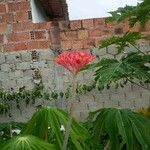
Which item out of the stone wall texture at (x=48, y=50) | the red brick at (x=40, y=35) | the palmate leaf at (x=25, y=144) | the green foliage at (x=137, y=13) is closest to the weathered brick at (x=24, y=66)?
the stone wall texture at (x=48, y=50)

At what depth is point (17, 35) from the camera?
3893 mm

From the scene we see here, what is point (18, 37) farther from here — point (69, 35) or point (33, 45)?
point (69, 35)

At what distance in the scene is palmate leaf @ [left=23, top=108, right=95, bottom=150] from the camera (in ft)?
4.29

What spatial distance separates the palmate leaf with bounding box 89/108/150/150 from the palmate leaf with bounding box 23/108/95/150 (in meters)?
0.11

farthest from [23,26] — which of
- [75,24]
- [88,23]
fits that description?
[88,23]

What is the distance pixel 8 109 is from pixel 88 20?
1.00 m

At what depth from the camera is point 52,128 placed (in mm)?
1311

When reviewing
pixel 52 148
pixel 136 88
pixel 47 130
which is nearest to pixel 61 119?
pixel 47 130

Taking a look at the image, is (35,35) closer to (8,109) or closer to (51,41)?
(51,41)

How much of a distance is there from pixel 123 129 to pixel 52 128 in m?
0.25

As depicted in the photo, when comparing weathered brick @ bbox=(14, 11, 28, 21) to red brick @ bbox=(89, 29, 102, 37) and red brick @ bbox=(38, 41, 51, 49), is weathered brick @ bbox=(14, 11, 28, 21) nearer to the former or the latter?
red brick @ bbox=(38, 41, 51, 49)

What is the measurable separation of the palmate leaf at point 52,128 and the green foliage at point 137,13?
0.70 metres

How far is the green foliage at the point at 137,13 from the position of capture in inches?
73.0

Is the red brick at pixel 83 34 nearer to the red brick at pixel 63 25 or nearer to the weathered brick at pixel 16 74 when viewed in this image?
the red brick at pixel 63 25
